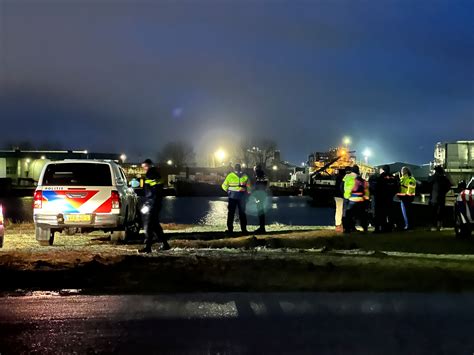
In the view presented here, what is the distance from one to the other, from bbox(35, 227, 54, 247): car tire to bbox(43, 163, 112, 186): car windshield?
109 cm

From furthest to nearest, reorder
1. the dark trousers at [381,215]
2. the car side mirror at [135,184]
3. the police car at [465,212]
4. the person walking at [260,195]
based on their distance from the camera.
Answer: the person walking at [260,195], the dark trousers at [381,215], the car side mirror at [135,184], the police car at [465,212]

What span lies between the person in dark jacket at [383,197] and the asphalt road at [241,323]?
27.1ft

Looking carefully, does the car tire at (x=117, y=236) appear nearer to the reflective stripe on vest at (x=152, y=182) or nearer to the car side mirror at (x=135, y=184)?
the car side mirror at (x=135, y=184)

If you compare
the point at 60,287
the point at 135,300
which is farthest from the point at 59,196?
the point at 135,300

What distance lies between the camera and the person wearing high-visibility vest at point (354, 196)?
1653cm

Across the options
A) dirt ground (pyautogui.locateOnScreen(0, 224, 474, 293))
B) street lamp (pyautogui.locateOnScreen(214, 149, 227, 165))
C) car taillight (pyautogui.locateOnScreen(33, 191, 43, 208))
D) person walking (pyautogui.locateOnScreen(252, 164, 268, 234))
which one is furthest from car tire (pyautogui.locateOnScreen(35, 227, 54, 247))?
street lamp (pyautogui.locateOnScreen(214, 149, 227, 165))

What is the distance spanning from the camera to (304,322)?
7.54m

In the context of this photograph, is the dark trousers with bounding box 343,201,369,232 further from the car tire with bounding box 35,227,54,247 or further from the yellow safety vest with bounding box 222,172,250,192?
the car tire with bounding box 35,227,54,247

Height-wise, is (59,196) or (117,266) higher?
(59,196)

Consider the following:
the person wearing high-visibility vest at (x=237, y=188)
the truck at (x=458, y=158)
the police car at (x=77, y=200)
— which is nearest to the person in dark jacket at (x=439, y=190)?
the person wearing high-visibility vest at (x=237, y=188)

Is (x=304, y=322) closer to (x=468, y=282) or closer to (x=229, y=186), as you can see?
(x=468, y=282)

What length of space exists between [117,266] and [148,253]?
2083 mm

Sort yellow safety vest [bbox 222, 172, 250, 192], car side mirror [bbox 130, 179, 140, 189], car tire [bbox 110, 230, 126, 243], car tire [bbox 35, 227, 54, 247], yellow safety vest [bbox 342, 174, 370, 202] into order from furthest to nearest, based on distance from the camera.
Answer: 1. yellow safety vest [bbox 222, 172, 250, 192]
2. yellow safety vest [bbox 342, 174, 370, 202]
3. car side mirror [bbox 130, 179, 140, 189]
4. car tire [bbox 110, 230, 126, 243]
5. car tire [bbox 35, 227, 54, 247]

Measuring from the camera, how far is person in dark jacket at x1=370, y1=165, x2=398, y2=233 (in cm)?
1728
